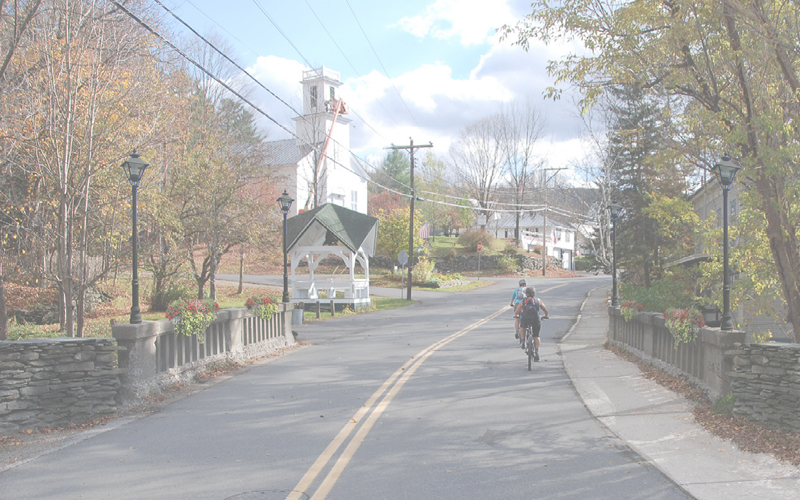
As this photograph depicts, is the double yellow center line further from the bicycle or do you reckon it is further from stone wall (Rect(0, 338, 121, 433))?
stone wall (Rect(0, 338, 121, 433))

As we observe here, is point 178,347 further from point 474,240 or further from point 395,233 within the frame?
point 474,240

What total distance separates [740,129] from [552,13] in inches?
169

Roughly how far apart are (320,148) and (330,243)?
2104cm

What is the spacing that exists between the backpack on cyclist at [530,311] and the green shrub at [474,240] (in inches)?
2037

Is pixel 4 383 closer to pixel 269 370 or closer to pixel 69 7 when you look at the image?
pixel 269 370

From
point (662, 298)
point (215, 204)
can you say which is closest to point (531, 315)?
point (662, 298)

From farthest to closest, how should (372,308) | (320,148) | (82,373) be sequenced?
(320,148) → (372,308) → (82,373)

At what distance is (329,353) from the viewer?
47.9ft

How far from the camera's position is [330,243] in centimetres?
2961

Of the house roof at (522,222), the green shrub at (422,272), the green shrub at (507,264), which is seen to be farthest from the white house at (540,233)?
the green shrub at (422,272)

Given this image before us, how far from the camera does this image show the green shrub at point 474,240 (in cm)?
6444

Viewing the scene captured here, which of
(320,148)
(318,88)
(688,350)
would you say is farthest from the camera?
(318,88)

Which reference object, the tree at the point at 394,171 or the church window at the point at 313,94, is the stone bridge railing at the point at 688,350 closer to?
the church window at the point at 313,94

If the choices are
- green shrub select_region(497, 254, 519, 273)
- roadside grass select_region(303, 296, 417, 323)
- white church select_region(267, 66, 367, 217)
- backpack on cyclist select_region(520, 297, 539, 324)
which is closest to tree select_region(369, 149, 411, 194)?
green shrub select_region(497, 254, 519, 273)
